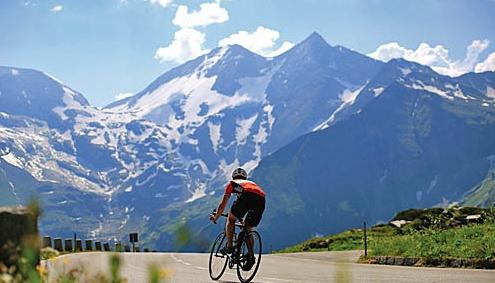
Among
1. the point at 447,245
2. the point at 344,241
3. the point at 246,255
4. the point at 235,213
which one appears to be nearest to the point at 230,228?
the point at 235,213

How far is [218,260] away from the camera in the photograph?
50.2ft

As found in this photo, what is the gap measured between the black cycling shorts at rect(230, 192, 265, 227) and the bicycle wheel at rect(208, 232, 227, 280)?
1.04 m

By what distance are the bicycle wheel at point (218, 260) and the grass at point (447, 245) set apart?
7676 millimetres

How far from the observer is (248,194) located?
1404 centimetres

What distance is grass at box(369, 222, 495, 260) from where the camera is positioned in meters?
20.1

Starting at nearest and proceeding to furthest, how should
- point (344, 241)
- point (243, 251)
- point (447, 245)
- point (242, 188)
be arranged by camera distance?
point (242, 188)
point (243, 251)
point (447, 245)
point (344, 241)

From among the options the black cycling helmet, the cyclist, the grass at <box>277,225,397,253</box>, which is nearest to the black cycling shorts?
the cyclist

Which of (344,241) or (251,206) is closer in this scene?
(251,206)

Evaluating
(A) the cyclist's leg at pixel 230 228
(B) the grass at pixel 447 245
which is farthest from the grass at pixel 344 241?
(A) the cyclist's leg at pixel 230 228

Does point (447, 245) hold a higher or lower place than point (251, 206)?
lower

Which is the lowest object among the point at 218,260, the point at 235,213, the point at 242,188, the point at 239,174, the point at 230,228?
the point at 218,260

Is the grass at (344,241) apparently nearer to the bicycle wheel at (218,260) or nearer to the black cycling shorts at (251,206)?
the bicycle wheel at (218,260)

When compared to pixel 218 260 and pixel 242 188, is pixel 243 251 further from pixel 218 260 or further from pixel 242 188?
pixel 242 188

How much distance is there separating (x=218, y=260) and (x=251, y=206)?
178 centimetres
